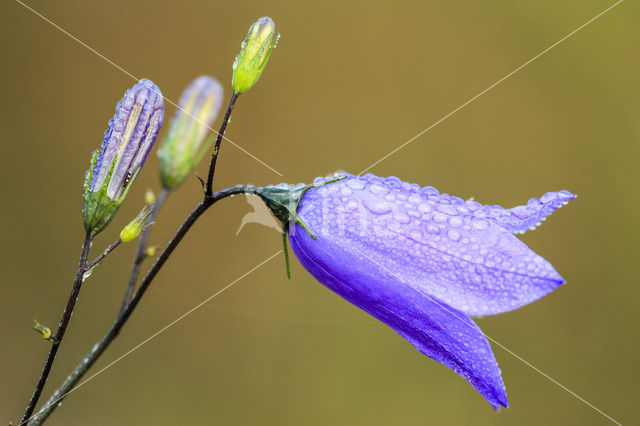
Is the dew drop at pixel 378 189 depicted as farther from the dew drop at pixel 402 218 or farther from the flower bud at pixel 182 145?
the flower bud at pixel 182 145

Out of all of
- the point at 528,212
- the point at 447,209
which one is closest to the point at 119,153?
the point at 447,209

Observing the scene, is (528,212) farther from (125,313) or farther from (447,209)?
(125,313)

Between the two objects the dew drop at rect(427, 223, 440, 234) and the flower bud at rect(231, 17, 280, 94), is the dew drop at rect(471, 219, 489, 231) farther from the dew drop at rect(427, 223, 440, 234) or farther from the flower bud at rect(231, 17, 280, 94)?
the flower bud at rect(231, 17, 280, 94)

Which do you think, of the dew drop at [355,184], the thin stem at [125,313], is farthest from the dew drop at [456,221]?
the thin stem at [125,313]

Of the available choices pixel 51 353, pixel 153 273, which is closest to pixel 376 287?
pixel 153 273

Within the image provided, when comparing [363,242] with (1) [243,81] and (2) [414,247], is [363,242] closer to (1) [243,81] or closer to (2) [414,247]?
(2) [414,247]

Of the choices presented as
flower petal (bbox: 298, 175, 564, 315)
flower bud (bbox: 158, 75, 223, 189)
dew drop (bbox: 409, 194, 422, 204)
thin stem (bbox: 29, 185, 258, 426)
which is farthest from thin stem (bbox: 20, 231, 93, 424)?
dew drop (bbox: 409, 194, 422, 204)

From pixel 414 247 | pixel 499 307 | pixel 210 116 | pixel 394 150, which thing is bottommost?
pixel 499 307
